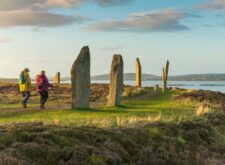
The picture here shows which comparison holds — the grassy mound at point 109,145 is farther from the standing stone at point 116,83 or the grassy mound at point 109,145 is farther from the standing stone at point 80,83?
the standing stone at point 116,83

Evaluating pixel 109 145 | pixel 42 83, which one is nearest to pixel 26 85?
pixel 42 83

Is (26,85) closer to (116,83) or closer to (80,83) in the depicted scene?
(80,83)

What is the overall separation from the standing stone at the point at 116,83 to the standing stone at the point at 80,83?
4069 mm

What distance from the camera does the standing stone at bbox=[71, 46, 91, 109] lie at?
34.0m

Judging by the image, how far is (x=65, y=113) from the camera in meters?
31.0

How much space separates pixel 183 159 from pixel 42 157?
20.5 ft

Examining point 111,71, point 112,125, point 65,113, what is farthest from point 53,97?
point 112,125

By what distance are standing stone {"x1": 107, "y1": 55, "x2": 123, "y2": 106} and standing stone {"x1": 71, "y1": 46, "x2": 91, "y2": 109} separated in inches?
160

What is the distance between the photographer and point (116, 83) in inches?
1513

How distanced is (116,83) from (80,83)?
4923 millimetres

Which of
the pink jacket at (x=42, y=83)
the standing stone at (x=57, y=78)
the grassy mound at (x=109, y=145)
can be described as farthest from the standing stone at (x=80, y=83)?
the standing stone at (x=57, y=78)

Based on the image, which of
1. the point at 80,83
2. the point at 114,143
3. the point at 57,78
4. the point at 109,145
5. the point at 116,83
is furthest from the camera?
the point at 57,78

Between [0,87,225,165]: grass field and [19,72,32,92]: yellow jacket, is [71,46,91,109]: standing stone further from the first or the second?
[0,87,225,165]: grass field

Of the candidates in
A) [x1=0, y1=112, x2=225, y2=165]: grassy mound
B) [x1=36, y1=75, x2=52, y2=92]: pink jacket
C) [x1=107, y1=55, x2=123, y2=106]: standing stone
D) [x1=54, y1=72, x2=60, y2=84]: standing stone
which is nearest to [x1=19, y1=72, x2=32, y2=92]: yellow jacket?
[x1=36, y1=75, x2=52, y2=92]: pink jacket
